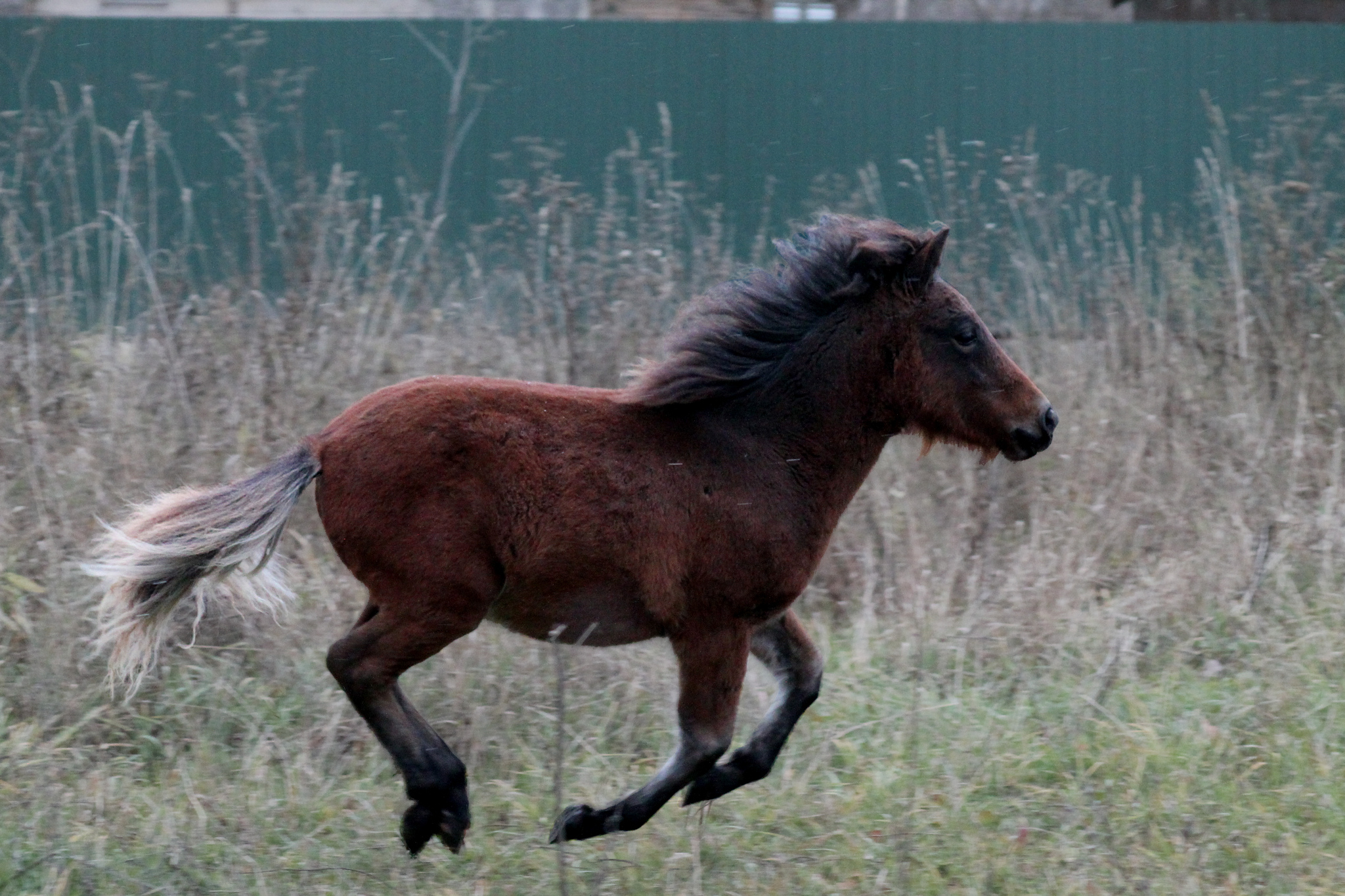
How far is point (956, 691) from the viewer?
5.12 meters

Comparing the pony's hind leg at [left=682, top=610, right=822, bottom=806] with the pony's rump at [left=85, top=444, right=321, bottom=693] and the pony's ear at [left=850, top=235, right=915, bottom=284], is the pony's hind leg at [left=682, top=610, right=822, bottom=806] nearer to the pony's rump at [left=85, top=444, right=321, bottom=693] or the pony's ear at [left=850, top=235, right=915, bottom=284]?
the pony's ear at [left=850, top=235, right=915, bottom=284]

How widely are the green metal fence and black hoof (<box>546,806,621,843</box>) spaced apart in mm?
7828

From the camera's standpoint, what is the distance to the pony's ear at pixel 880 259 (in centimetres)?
401

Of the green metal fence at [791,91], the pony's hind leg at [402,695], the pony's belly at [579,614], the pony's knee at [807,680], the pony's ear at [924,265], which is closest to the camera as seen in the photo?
the pony's hind leg at [402,695]

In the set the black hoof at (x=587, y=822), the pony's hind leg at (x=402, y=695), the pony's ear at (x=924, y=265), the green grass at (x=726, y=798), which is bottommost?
the green grass at (x=726, y=798)

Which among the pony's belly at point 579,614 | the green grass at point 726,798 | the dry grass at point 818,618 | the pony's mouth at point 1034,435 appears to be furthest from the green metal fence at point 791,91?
the pony's belly at point 579,614

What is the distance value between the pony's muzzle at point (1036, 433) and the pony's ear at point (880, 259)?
61cm

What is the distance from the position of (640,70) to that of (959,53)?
2.82 metres

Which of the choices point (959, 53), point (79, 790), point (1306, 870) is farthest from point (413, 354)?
point (959, 53)

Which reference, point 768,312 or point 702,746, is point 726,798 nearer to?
point 702,746

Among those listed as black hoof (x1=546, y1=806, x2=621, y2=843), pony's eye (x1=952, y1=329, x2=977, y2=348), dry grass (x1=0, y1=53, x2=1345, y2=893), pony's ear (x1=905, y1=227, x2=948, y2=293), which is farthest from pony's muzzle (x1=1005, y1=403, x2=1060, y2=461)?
black hoof (x1=546, y1=806, x2=621, y2=843)

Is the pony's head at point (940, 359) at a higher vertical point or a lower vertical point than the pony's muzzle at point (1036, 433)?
higher

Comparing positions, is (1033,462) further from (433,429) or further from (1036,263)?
(433,429)

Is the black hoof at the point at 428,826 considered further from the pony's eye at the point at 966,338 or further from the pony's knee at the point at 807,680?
the pony's eye at the point at 966,338
